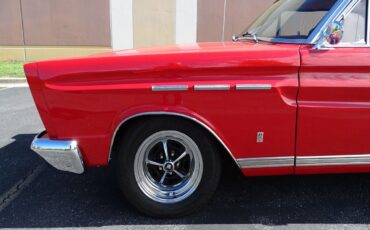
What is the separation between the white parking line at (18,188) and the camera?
3.40 metres

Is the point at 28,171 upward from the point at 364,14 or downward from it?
downward

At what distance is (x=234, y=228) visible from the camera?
296 centimetres

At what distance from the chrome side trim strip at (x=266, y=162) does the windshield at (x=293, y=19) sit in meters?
0.91

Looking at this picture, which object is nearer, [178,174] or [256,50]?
[256,50]

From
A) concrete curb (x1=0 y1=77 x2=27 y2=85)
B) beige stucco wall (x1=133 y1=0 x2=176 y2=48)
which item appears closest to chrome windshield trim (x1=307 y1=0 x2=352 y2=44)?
concrete curb (x1=0 y1=77 x2=27 y2=85)

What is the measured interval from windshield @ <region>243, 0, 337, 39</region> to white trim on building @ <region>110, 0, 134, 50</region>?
9579 millimetres

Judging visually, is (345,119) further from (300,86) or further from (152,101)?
(152,101)

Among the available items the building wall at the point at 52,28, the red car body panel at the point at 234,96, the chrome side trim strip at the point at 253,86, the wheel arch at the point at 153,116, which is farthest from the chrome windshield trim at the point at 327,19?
the building wall at the point at 52,28

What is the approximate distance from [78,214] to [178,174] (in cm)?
85

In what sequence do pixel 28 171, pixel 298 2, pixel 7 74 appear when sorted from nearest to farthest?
1. pixel 298 2
2. pixel 28 171
3. pixel 7 74

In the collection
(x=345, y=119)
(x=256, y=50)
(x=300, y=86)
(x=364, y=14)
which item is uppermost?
(x=364, y=14)

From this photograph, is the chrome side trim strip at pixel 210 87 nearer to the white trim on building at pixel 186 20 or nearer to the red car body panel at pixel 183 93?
the red car body panel at pixel 183 93

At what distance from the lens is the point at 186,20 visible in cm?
1284

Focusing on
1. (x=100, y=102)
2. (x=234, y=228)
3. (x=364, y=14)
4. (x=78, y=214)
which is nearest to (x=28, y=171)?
(x=78, y=214)
